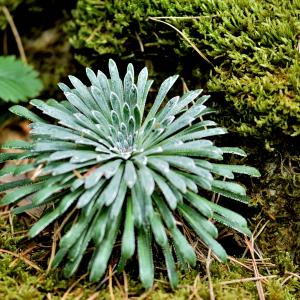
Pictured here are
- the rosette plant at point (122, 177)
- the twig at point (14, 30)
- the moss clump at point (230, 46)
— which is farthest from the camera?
the twig at point (14, 30)

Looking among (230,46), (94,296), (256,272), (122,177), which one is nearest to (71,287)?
(94,296)

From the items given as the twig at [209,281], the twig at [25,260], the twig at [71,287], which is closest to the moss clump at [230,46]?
the twig at [209,281]

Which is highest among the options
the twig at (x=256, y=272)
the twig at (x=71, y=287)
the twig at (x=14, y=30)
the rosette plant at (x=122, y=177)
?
the twig at (x=14, y=30)

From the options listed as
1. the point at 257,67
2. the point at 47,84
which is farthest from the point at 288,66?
the point at 47,84

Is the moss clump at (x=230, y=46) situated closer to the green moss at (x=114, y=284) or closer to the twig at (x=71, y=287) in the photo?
the green moss at (x=114, y=284)

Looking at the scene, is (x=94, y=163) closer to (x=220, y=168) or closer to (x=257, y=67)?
(x=220, y=168)

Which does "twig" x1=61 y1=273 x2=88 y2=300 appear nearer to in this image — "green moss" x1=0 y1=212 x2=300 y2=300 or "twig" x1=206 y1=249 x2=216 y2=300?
"green moss" x1=0 y1=212 x2=300 y2=300

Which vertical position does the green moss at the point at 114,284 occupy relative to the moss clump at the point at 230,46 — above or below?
below
